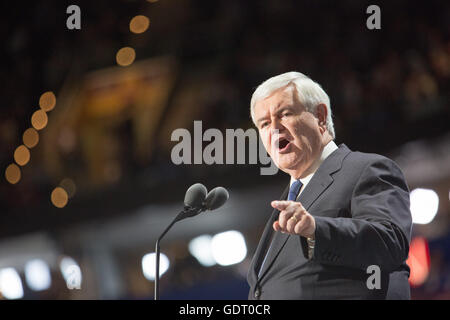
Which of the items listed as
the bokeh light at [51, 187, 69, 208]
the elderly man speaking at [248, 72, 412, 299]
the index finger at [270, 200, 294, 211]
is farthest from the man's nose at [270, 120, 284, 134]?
the bokeh light at [51, 187, 69, 208]

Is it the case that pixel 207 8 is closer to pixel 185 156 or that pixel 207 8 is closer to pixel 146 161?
pixel 146 161

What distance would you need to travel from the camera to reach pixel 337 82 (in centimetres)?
496

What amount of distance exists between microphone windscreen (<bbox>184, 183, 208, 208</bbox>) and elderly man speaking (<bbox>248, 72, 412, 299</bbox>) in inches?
8.7

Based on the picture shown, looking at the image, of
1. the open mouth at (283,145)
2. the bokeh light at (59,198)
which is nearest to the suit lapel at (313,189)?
the open mouth at (283,145)

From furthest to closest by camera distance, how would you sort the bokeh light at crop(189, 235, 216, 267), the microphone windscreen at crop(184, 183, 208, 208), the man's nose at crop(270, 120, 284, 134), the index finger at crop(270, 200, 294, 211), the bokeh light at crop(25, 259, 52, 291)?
the bokeh light at crop(25, 259, 52, 291)
the bokeh light at crop(189, 235, 216, 267)
the microphone windscreen at crop(184, 183, 208, 208)
the man's nose at crop(270, 120, 284, 134)
the index finger at crop(270, 200, 294, 211)

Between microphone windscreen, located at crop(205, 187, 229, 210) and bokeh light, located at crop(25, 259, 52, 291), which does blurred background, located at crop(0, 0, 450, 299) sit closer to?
bokeh light, located at crop(25, 259, 52, 291)

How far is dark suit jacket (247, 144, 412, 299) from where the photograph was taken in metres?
1.51

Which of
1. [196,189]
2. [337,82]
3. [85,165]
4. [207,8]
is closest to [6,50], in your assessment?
[85,165]

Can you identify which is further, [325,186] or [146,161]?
[146,161]

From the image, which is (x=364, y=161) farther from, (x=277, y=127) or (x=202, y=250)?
(x=202, y=250)

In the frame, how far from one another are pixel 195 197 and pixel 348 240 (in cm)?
56

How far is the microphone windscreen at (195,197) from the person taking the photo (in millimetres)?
1904

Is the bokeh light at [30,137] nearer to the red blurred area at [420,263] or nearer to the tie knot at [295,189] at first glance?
the red blurred area at [420,263]

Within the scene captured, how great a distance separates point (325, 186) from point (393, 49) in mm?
3370
